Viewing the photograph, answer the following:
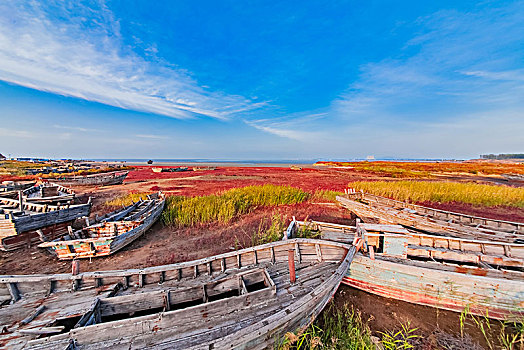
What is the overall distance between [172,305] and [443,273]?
6.16m

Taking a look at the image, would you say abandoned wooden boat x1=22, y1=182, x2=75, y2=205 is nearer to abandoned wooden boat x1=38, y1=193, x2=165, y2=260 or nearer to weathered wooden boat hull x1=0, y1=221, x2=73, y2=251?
weathered wooden boat hull x1=0, y1=221, x2=73, y2=251

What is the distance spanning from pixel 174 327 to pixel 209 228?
307 inches

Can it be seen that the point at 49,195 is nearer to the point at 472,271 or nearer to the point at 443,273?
the point at 443,273

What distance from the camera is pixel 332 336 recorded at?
3.98m

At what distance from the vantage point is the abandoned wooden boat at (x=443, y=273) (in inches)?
172

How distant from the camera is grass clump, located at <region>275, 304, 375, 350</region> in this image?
3.32 metres

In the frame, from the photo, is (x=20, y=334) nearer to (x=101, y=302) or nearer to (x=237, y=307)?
(x=101, y=302)

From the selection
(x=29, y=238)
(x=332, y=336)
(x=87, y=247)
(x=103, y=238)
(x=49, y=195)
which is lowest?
(x=332, y=336)

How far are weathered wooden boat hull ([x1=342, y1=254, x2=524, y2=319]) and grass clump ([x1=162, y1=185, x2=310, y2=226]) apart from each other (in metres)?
8.09

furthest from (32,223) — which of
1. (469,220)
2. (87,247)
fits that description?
(469,220)

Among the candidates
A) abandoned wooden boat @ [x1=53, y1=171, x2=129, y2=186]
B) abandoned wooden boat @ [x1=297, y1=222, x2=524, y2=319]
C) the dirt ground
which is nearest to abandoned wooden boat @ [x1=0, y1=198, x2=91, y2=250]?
the dirt ground

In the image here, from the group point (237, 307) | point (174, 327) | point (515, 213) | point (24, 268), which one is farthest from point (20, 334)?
point (515, 213)

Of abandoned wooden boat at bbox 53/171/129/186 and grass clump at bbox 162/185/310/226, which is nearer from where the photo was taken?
grass clump at bbox 162/185/310/226

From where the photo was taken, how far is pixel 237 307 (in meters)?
3.80
